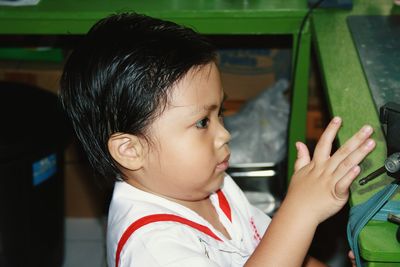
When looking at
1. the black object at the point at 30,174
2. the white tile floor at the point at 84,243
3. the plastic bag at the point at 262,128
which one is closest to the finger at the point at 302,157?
the black object at the point at 30,174

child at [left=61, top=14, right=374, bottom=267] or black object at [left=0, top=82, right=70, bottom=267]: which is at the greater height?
child at [left=61, top=14, right=374, bottom=267]

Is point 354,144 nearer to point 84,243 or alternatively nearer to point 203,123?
point 203,123

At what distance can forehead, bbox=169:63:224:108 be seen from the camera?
972mm

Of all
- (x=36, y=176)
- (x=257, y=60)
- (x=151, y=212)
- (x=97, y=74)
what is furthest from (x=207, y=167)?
(x=257, y=60)

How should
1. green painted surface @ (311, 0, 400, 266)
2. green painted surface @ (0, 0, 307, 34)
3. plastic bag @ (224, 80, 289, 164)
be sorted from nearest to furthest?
green painted surface @ (311, 0, 400, 266)
green painted surface @ (0, 0, 307, 34)
plastic bag @ (224, 80, 289, 164)

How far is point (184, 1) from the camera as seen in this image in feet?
5.34

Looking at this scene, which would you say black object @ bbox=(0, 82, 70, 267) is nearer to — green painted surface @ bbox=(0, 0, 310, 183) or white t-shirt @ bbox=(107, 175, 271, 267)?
green painted surface @ bbox=(0, 0, 310, 183)

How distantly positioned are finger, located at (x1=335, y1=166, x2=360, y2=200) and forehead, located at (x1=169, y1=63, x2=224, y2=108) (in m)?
0.22

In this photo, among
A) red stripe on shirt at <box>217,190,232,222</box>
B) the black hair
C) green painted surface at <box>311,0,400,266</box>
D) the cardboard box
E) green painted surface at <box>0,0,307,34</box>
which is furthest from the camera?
the cardboard box

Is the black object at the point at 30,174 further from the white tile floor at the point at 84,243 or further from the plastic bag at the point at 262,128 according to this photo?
the plastic bag at the point at 262,128

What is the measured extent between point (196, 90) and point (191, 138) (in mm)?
70

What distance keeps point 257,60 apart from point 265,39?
0.08 m

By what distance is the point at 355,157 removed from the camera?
0.87 m

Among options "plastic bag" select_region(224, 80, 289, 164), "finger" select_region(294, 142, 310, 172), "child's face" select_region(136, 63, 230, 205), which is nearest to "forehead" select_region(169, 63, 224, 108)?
"child's face" select_region(136, 63, 230, 205)
